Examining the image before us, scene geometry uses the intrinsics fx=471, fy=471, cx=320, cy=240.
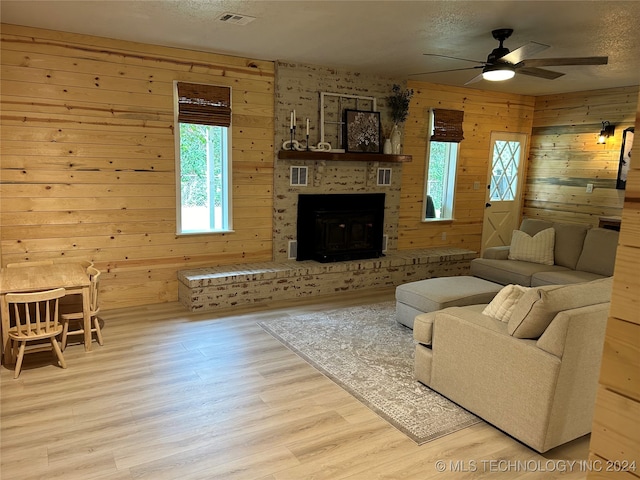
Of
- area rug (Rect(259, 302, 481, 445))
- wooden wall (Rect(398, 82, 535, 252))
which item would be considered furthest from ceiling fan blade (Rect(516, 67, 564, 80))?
area rug (Rect(259, 302, 481, 445))

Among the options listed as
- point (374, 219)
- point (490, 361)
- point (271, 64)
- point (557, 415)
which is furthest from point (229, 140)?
point (557, 415)

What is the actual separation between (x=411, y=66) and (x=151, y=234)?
11.6ft

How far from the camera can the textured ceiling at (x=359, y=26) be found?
3.44 metres

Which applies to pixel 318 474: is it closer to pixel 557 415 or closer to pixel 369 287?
pixel 557 415

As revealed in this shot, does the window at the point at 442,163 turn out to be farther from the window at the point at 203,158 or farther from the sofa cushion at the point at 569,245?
the window at the point at 203,158

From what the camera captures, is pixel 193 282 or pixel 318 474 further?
pixel 193 282

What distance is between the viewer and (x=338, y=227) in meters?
5.98

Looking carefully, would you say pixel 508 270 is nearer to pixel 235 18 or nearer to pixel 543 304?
pixel 543 304

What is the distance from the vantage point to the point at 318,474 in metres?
2.40

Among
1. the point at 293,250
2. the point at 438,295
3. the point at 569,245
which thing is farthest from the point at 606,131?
the point at 293,250

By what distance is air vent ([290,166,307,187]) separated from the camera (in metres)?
5.74

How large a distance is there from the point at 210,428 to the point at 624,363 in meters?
2.28

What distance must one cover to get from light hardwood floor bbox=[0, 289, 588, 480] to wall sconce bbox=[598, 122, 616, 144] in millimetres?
5274

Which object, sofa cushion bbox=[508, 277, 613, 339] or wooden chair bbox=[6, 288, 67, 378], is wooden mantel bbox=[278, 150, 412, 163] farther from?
sofa cushion bbox=[508, 277, 613, 339]
